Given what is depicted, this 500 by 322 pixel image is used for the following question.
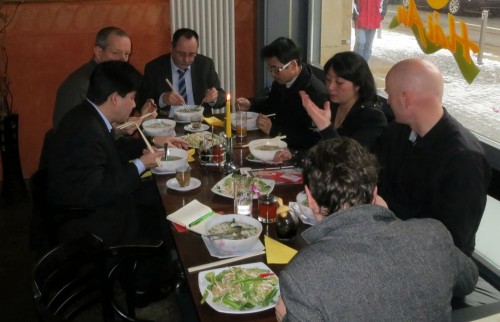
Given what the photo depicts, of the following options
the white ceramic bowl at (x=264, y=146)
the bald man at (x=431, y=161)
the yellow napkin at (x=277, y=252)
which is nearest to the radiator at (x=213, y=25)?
the white ceramic bowl at (x=264, y=146)

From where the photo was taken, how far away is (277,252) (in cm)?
196

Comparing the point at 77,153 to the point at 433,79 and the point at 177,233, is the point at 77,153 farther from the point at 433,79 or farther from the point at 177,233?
the point at 433,79

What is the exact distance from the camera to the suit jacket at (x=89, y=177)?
2461 millimetres

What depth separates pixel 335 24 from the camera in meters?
4.66

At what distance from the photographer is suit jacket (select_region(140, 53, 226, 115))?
4.18 meters

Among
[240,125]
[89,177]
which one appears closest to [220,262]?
[89,177]

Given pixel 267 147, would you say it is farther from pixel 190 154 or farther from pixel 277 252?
pixel 277 252

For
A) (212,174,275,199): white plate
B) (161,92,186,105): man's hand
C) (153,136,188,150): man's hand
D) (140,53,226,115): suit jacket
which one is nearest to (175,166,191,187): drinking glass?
(212,174,275,199): white plate

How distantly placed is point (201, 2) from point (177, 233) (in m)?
3.25

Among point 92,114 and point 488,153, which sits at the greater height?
point 92,114

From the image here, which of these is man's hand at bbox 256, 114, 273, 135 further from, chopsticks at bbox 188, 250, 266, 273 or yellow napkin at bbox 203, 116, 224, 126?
chopsticks at bbox 188, 250, 266, 273

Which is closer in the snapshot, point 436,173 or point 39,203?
point 436,173

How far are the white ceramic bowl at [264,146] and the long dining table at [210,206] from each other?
49 millimetres

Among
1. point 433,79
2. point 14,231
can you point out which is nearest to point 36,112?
point 14,231
